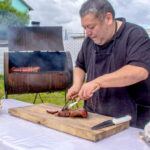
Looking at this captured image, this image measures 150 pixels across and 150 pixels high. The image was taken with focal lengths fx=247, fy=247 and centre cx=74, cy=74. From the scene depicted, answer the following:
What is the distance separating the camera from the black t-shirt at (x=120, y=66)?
180cm

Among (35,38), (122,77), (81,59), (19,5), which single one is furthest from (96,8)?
(19,5)

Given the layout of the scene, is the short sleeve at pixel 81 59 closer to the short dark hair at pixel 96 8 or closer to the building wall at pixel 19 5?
the short dark hair at pixel 96 8

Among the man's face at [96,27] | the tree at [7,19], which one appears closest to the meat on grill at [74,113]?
the man's face at [96,27]

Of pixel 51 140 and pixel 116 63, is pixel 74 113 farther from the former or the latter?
pixel 116 63

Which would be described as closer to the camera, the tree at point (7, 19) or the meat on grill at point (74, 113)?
the meat on grill at point (74, 113)

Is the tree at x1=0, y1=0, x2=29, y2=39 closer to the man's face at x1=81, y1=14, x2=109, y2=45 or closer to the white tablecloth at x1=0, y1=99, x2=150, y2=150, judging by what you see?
the man's face at x1=81, y1=14, x2=109, y2=45

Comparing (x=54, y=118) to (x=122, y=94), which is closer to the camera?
(x=54, y=118)

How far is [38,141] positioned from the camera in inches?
51.4

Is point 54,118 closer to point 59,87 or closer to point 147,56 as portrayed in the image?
point 147,56

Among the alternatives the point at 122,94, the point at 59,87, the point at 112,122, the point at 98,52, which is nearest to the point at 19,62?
the point at 59,87

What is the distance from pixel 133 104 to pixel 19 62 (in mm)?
2440

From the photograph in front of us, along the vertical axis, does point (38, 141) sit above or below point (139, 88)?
below

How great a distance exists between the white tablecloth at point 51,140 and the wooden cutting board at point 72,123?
3 cm

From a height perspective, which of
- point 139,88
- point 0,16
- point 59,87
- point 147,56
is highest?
point 0,16
